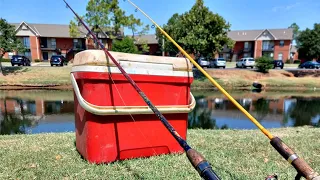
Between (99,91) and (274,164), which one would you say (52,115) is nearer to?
(99,91)

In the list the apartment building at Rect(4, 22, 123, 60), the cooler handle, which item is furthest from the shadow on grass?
the cooler handle

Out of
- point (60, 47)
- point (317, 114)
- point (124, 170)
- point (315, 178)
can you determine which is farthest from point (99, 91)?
point (60, 47)

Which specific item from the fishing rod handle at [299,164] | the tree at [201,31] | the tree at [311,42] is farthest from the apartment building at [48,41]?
the fishing rod handle at [299,164]

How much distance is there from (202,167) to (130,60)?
188cm

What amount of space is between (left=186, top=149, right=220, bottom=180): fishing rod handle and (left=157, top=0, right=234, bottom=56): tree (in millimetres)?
25626

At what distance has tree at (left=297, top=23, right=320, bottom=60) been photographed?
4847 centimetres

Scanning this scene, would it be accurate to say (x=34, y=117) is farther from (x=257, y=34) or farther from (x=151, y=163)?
(x=257, y=34)

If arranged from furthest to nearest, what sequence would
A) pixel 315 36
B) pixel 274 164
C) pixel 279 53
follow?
1. pixel 279 53
2. pixel 315 36
3. pixel 274 164

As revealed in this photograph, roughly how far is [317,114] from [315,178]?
46.2ft

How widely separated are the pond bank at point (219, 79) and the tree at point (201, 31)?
329 centimetres

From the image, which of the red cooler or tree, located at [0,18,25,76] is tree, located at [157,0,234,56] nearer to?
tree, located at [0,18,25,76]

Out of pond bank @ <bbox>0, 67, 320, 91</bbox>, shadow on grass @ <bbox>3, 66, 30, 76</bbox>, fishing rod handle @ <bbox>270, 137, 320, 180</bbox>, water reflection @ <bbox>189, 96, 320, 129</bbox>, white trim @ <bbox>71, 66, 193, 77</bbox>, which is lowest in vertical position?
water reflection @ <bbox>189, 96, 320, 129</bbox>

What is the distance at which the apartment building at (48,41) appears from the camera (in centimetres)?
4772

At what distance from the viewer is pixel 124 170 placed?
3.12 m
